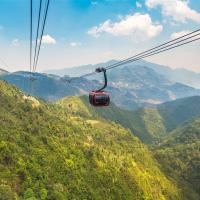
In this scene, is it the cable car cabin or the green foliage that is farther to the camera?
the green foliage

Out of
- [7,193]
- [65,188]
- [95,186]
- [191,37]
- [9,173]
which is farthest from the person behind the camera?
[95,186]

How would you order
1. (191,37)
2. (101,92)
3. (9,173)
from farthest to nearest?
(9,173), (101,92), (191,37)

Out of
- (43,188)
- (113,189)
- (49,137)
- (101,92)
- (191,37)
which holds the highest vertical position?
(191,37)

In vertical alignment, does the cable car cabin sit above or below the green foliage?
above

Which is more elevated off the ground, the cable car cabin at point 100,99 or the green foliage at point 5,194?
the cable car cabin at point 100,99

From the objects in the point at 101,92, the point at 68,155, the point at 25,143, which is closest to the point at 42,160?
the point at 25,143

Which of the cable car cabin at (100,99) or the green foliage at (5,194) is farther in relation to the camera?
the green foliage at (5,194)

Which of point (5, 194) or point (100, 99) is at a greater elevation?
point (100, 99)

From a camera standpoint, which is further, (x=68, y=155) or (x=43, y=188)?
(x=68, y=155)

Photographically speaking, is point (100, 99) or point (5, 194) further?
point (5, 194)

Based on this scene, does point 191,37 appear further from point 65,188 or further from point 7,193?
point 65,188

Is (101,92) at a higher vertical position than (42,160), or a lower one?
higher
